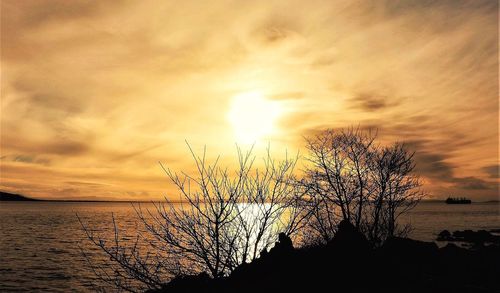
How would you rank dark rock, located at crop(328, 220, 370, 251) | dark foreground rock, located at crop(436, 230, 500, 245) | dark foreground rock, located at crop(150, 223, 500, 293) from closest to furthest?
dark foreground rock, located at crop(150, 223, 500, 293) < dark rock, located at crop(328, 220, 370, 251) < dark foreground rock, located at crop(436, 230, 500, 245)

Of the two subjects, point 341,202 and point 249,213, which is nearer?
point 249,213

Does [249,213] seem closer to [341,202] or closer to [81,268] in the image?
[341,202]

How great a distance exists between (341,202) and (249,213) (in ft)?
36.0

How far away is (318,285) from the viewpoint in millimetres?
13703

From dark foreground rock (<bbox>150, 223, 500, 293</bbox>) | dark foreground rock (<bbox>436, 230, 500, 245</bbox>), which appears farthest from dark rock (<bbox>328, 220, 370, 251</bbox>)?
dark foreground rock (<bbox>436, 230, 500, 245</bbox>)

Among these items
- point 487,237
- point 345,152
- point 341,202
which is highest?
point 345,152

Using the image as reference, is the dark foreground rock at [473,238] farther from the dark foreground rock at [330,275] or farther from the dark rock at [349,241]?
the dark rock at [349,241]

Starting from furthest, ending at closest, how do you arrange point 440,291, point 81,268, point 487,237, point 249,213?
point 487,237
point 81,268
point 249,213
point 440,291

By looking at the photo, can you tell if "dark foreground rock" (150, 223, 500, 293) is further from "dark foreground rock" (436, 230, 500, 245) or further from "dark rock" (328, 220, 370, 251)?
"dark foreground rock" (436, 230, 500, 245)

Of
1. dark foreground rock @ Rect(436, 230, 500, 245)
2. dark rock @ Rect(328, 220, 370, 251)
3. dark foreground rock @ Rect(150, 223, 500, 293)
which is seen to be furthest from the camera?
dark foreground rock @ Rect(436, 230, 500, 245)

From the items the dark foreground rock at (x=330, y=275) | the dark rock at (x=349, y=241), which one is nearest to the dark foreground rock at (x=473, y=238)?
the dark foreground rock at (x=330, y=275)

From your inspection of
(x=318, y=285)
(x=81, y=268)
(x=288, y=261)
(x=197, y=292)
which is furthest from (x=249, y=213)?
(x=81, y=268)

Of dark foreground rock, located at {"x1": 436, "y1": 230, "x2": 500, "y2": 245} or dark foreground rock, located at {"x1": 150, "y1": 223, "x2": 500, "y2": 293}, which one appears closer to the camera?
dark foreground rock, located at {"x1": 150, "y1": 223, "x2": 500, "y2": 293}

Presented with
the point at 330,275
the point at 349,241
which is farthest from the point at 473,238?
the point at 330,275
